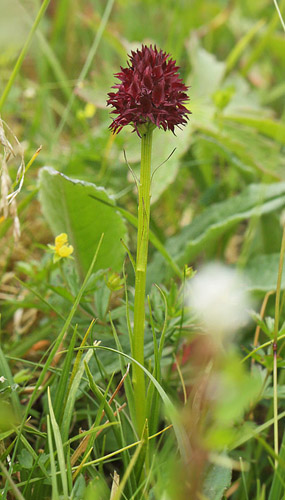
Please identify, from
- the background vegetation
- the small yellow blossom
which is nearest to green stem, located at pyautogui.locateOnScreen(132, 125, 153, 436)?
the background vegetation

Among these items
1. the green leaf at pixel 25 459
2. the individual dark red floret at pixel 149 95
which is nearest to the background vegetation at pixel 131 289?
the green leaf at pixel 25 459

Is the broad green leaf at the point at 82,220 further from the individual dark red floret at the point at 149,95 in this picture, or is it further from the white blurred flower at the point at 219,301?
the individual dark red floret at the point at 149,95

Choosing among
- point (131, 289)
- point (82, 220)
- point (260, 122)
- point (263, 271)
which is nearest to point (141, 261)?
point (131, 289)

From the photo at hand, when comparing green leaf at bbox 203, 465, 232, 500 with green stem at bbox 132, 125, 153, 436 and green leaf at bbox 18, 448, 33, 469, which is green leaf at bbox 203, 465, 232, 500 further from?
green leaf at bbox 18, 448, 33, 469

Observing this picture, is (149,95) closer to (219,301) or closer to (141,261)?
(141,261)

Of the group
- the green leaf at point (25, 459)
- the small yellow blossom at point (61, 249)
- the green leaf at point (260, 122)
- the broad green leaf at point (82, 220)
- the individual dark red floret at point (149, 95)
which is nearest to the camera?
the individual dark red floret at point (149, 95)

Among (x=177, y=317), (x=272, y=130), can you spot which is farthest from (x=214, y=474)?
(x=272, y=130)
